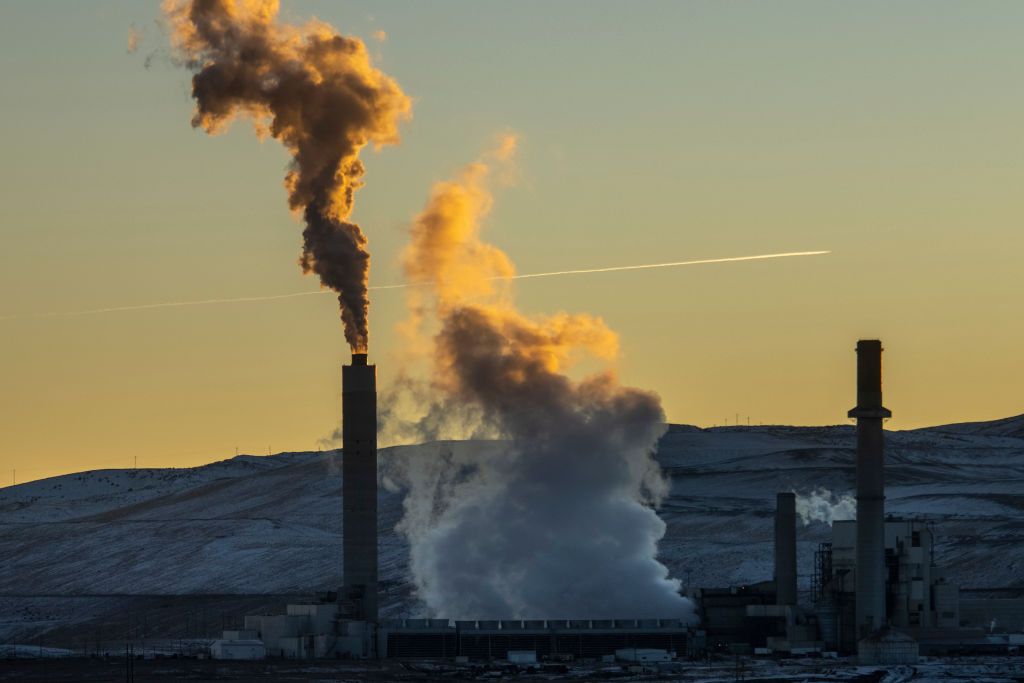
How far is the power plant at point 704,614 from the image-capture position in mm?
147750

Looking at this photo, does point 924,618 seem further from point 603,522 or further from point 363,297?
point 363,297

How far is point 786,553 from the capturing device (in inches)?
6211

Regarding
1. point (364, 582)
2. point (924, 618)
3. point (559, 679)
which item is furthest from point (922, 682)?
point (364, 582)

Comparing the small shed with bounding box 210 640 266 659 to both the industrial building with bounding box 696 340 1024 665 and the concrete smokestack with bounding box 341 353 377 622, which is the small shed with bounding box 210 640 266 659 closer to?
the concrete smokestack with bounding box 341 353 377 622

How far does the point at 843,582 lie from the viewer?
15350 cm

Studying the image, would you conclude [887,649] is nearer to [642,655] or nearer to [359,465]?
[642,655]

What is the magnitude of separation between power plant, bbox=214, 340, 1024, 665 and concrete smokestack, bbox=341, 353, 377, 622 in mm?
63

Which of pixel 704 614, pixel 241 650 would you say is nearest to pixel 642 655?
pixel 704 614

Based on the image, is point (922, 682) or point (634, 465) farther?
point (634, 465)

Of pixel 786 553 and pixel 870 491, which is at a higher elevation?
pixel 870 491

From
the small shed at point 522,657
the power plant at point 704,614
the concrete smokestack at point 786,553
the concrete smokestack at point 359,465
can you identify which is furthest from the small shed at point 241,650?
the concrete smokestack at point 786,553

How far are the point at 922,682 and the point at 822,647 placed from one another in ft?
89.3

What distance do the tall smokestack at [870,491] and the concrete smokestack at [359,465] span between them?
98.8ft

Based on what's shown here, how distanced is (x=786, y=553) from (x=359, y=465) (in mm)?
29148
